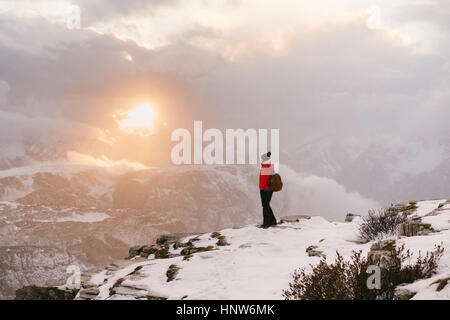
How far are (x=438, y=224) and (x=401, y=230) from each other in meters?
1.79

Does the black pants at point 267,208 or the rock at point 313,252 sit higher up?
the black pants at point 267,208

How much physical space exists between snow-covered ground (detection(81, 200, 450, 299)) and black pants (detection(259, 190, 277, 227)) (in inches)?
32.0

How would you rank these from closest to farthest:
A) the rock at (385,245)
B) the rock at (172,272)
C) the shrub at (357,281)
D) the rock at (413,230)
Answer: the shrub at (357,281), the rock at (385,245), the rock at (172,272), the rock at (413,230)

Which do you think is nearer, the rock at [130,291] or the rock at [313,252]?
the rock at [130,291]

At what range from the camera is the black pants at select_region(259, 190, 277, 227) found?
19.0 meters

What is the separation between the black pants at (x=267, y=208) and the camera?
19.0m

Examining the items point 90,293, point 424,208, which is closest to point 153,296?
point 90,293

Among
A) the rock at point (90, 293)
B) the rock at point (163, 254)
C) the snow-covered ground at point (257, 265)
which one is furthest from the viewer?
the rock at point (163, 254)

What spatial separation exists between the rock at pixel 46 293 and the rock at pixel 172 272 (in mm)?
6227

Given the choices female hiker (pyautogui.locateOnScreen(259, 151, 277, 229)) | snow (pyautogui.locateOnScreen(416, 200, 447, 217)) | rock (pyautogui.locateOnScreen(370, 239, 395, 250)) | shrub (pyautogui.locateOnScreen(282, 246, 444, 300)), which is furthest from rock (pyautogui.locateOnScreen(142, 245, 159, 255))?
shrub (pyautogui.locateOnScreen(282, 246, 444, 300))

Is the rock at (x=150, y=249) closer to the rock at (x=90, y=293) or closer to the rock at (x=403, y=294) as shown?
the rock at (x=90, y=293)

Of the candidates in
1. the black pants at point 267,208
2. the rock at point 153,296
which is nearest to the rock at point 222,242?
the black pants at point 267,208

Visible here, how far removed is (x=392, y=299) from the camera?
25.5 feet
